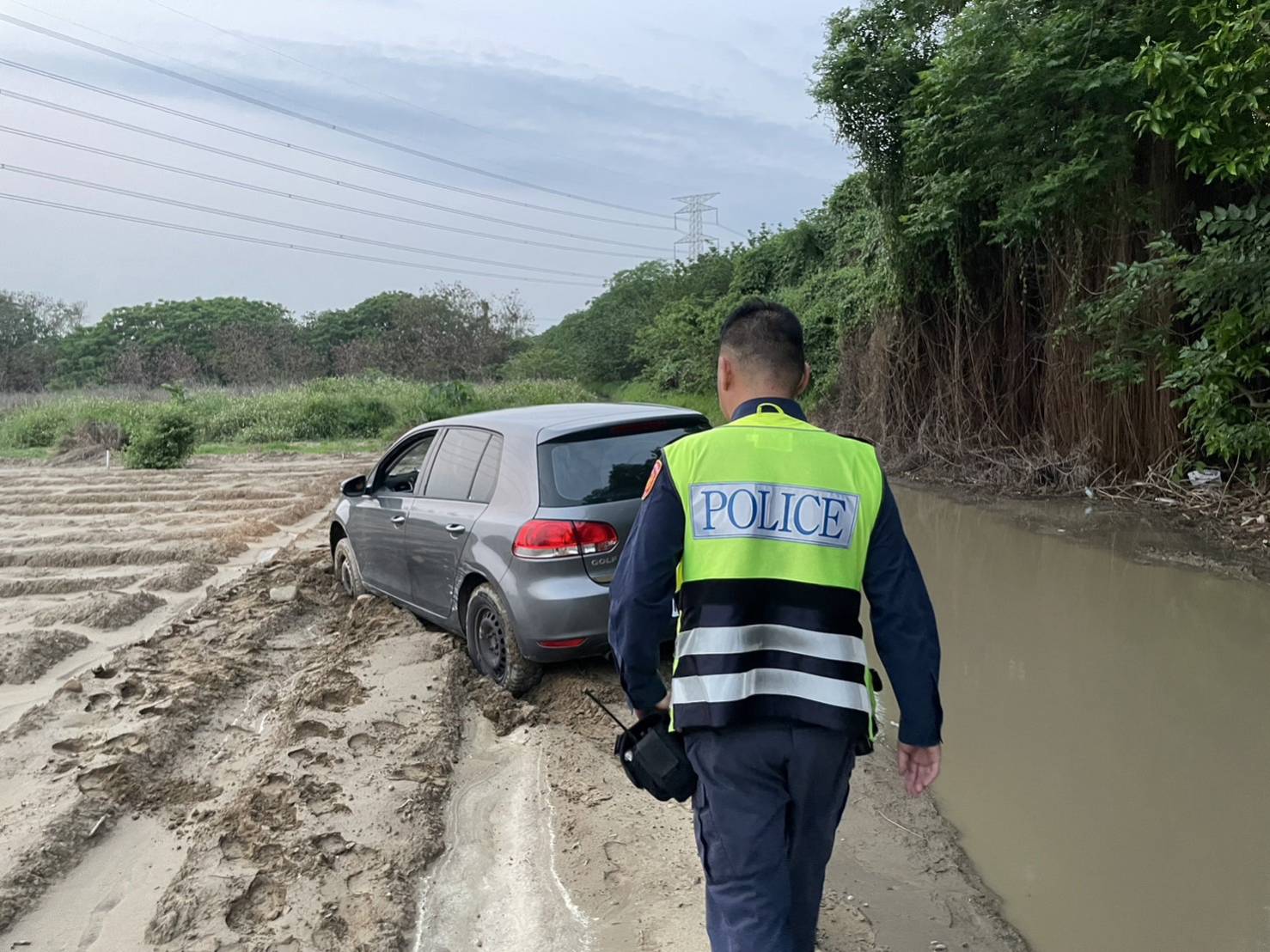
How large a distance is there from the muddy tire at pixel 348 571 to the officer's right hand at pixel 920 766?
5444mm

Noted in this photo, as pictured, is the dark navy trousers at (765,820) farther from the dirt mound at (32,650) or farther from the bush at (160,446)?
the bush at (160,446)

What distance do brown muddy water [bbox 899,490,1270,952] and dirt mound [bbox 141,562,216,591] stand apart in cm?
646

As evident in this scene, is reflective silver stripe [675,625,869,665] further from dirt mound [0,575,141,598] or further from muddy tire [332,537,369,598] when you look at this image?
dirt mound [0,575,141,598]

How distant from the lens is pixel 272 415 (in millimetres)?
28984

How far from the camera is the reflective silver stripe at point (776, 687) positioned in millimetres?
2193

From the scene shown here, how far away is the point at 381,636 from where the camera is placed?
6.36m

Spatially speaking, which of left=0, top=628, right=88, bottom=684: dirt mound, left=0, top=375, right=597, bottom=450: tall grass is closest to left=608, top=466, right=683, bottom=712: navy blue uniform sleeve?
left=0, top=628, right=88, bottom=684: dirt mound

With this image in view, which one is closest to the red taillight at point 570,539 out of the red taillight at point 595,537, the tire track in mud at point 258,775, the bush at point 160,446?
the red taillight at point 595,537

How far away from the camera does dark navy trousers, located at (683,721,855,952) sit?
85.0 inches

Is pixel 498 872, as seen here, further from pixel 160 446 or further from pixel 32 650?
pixel 160 446

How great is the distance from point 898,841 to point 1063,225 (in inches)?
429

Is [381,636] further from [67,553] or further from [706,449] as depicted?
[67,553]

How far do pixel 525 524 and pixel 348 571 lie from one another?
3.04 meters

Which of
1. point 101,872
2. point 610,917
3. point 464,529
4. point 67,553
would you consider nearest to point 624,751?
point 610,917
